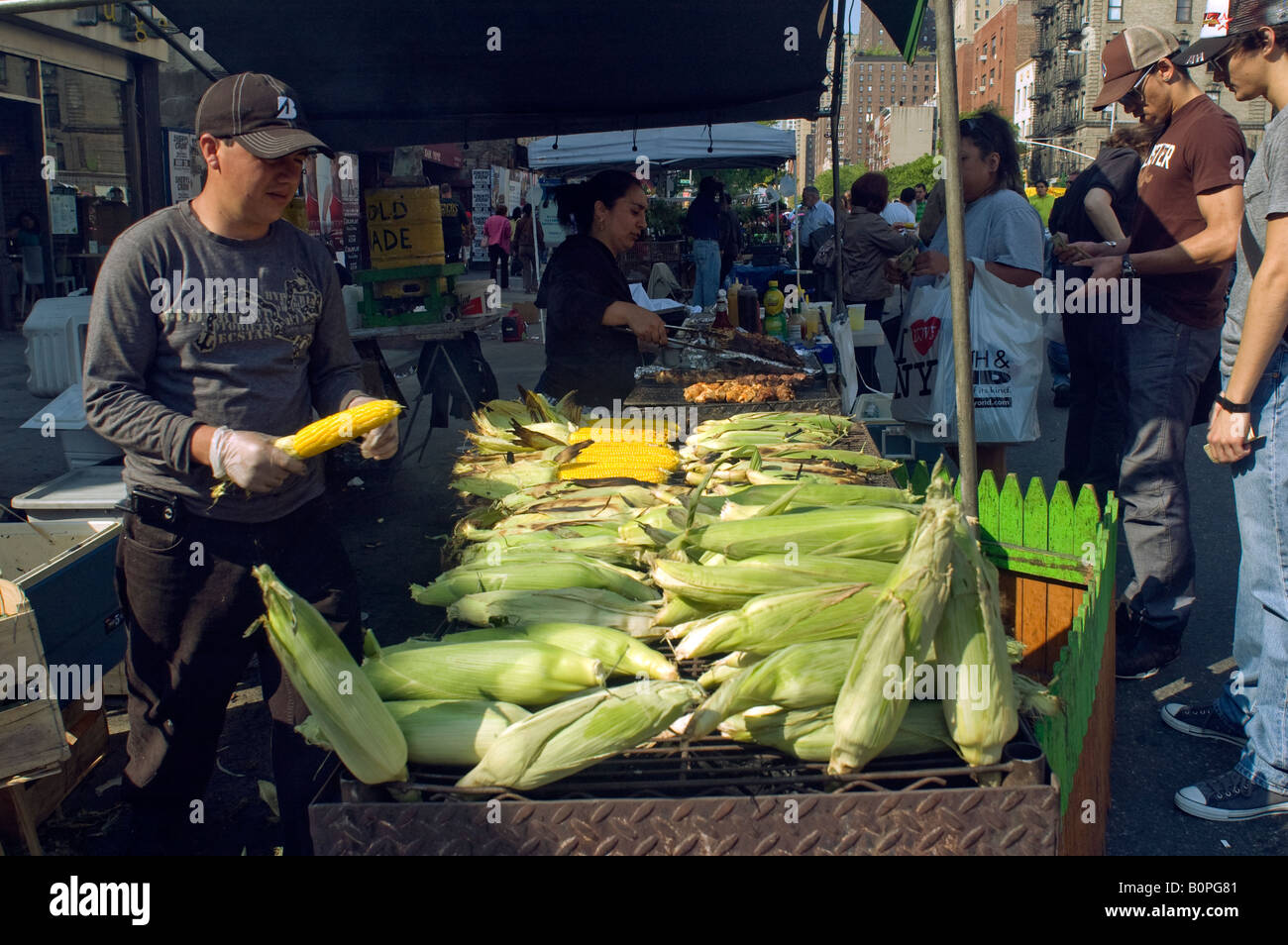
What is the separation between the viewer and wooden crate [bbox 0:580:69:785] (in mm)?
2963

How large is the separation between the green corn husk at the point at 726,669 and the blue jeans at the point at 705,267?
46.6ft

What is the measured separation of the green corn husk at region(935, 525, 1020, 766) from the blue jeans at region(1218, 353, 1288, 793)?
1834 millimetres

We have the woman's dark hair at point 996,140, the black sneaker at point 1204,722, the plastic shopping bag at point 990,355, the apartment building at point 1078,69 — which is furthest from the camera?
the apartment building at point 1078,69

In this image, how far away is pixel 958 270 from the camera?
9.09 feet

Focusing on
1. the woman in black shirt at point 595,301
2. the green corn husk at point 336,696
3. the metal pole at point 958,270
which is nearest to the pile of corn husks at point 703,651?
the green corn husk at point 336,696

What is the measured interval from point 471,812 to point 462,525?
1.68 metres

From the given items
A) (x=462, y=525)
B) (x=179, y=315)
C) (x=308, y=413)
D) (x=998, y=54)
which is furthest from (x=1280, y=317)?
(x=998, y=54)

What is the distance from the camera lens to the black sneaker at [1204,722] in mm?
3891

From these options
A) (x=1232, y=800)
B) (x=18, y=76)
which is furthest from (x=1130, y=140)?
(x=18, y=76)

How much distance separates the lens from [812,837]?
1738 millimetres

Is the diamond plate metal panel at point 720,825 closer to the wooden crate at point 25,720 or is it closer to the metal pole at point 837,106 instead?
the wooden crate at point 25,720

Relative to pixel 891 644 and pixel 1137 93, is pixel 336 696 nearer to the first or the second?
pixel 891 644

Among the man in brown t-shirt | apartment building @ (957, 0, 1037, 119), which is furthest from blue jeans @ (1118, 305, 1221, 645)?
apartment building @ (957, 0, 1037, 119)

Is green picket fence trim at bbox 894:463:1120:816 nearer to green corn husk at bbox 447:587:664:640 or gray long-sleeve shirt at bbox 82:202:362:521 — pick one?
green corn husk at bbox 447:587:664:640
